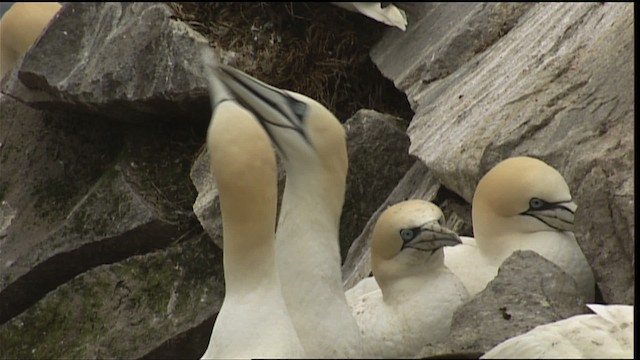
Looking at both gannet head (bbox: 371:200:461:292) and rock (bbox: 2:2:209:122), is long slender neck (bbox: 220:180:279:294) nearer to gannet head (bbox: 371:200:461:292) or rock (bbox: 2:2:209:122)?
gannet head (bbox: 371:200:461:292)

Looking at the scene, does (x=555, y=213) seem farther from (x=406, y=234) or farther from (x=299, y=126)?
(x=299, y=126)

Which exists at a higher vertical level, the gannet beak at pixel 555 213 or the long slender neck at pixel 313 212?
the long slender neck at pixel 313 212

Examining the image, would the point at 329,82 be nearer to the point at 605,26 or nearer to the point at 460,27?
the point at 460,27

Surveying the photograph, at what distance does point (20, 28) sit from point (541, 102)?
4.71m

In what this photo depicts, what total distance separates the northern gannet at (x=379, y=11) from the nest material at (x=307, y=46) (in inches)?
8.1

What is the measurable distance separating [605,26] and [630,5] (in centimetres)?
17

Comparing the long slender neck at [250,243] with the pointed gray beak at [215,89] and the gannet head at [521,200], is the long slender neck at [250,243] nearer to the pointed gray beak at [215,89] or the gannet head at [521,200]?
the pointed gray beak at [215,89]

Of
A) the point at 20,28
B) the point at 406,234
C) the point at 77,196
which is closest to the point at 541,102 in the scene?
the point at 406,234

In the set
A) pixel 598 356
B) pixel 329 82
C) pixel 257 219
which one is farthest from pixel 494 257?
pixel 329 82

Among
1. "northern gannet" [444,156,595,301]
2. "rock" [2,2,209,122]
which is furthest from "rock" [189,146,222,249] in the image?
"northern gannet" [444,156,595,301]

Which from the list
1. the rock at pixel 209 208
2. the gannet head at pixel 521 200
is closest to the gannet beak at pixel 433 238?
the gannet head at pixel 521 200

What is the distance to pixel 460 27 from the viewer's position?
861 cm

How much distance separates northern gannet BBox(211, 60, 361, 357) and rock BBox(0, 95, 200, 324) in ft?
10.1

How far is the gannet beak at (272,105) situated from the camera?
5684 millimetres
